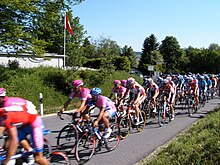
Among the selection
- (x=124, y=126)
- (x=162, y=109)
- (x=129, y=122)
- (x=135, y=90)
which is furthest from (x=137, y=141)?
(x=162, y=109)

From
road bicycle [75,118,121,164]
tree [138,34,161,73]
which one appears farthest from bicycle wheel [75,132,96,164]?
tree [138,34,161,73]

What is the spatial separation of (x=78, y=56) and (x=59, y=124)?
3129 cm

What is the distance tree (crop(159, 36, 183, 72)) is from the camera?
8838 centimetres

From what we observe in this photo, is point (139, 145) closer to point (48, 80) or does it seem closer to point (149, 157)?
point (149, 157)

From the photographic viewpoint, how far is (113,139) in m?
8.85

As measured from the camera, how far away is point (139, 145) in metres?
8.95

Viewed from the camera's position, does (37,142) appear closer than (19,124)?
No

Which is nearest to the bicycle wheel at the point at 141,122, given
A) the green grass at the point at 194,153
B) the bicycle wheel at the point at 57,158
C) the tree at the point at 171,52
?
the green grass at the point at 194,153

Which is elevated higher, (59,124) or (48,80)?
(48,80)

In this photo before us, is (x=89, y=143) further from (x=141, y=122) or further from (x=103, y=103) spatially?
(x=141, y=122)

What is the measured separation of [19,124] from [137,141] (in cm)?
533

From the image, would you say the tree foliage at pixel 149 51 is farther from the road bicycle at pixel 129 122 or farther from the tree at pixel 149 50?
the road bicycle at pixel 129 122

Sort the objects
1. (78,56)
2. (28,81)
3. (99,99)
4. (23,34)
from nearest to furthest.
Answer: (99,99) < (23,34) < (28,81) < (78,56)

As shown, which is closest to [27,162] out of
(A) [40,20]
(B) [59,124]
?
(B) [59,124]
